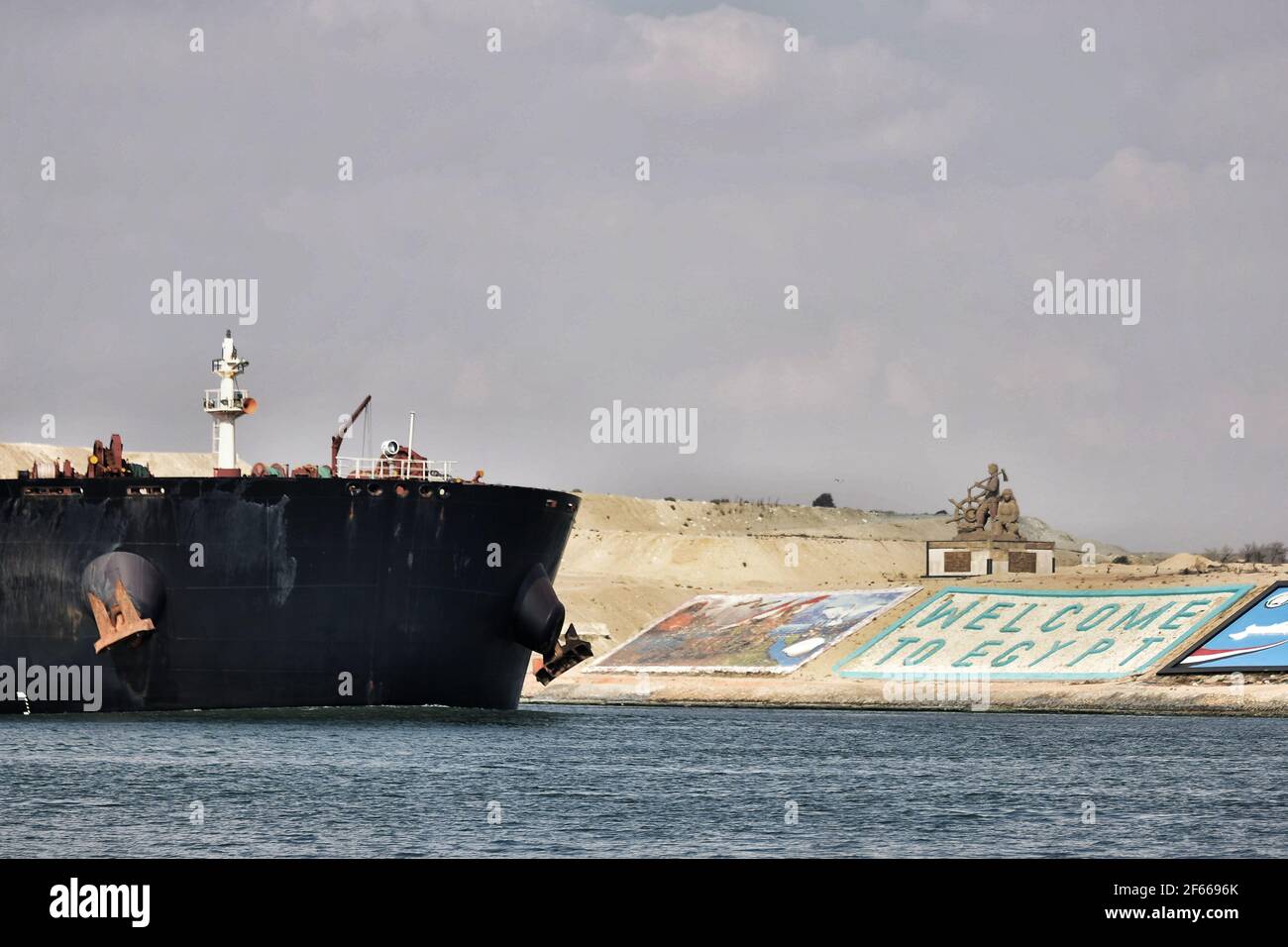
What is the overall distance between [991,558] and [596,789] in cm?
7245

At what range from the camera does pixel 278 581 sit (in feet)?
195

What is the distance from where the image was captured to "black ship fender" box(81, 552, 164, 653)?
197ft

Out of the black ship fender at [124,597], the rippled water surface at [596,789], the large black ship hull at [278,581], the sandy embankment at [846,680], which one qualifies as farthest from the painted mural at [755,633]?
the black ship fender at [124,597]

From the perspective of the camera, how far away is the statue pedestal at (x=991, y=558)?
113312 millimetres

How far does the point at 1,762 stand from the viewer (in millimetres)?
48594

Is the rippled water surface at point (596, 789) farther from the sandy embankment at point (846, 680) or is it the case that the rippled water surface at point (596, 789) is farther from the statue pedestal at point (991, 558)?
the statue pedestal at point (991, 558)

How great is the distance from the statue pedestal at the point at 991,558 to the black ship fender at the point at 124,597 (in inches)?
2501

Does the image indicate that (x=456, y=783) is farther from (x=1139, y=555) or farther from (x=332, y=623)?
(x=1139, y=555)

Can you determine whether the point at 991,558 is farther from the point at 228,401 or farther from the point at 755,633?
the point at 228,401

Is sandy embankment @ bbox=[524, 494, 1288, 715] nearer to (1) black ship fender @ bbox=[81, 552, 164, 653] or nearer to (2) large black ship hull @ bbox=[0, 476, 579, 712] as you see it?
(2) large black ship hull @ bbox=[0, 476, 579, 712]

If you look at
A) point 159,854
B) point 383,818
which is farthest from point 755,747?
point 159,854

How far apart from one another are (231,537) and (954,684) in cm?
4681

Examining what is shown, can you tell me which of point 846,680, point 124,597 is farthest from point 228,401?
point 846,680

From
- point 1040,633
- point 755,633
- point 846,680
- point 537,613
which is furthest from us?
point 755,633
